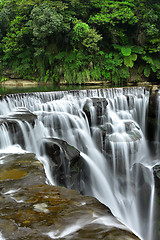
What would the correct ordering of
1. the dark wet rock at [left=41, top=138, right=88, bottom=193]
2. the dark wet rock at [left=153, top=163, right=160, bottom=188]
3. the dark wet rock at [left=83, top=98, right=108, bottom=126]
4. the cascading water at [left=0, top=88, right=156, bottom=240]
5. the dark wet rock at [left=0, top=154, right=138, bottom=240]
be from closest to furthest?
1. the dark wet rock at [left=0, top=154, right=138, bottom=240]
2. the dark wet rock at [left=41, top=138, right=88, bottom=193]
3. the cascading water at [left=0, top=88, right=156, bottom=240]
4. the dark wet rock at [left=153, top=163, right=160, bottom=188]
5. the dark wet rock at [left=83, top=98, right=108, bottom=126]

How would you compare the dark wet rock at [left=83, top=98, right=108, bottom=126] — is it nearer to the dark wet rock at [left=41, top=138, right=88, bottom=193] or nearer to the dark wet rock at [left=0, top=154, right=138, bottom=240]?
the dark wet rock at [left=41, top=138, right=88, bottom=193]

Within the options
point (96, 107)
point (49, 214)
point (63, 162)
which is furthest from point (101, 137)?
point (49, 214)

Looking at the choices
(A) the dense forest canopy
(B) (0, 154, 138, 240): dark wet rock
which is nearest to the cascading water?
(B) (0, 154, 138, 240): dark wet rock

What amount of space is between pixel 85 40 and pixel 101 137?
9.16 m

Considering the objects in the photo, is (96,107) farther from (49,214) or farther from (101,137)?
(49,214)

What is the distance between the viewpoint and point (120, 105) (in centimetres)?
1015

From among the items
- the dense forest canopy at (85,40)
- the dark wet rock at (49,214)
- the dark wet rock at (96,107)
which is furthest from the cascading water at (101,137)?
the dense forest canopy at (85,40)

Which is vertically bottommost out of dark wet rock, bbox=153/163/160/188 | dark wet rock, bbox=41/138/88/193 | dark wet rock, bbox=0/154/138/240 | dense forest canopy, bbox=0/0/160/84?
dark wet rock, bbox=153/163/160/188

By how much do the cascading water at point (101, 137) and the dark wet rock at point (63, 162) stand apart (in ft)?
0.33

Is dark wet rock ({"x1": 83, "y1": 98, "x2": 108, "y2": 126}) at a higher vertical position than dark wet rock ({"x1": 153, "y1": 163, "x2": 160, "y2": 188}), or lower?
higher

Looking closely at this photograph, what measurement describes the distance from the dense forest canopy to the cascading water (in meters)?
6.08

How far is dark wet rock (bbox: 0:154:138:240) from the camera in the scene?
5.56 ft

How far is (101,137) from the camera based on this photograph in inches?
302

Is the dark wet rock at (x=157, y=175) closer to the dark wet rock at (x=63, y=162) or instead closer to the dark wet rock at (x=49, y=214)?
the dark wet rock at (x=63, y=162)
